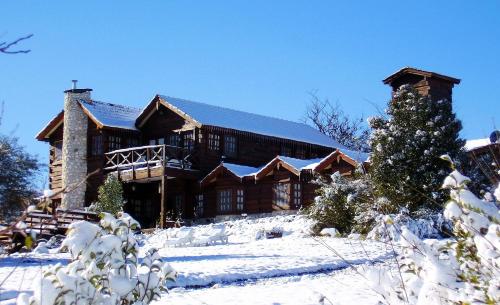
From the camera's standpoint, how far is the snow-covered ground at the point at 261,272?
10891 mm

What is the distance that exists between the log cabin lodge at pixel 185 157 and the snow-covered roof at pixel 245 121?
0.08 meters

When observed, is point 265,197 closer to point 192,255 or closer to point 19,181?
point 19,181

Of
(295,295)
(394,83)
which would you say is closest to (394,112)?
(394,83)

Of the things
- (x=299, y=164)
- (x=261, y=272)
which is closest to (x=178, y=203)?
(x=299, y=164)

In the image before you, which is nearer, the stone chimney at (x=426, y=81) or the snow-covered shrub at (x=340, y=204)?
the snow-covered shrub at (x=340, y=204)

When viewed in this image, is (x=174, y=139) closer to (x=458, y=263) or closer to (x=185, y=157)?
(x=185, y=157)

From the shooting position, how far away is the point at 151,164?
109 ft

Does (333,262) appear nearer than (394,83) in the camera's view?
Yes

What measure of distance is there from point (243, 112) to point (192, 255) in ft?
69.7

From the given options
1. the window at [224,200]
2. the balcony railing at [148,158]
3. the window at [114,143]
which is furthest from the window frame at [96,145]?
the window at [224,200]

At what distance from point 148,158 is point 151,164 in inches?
45.9

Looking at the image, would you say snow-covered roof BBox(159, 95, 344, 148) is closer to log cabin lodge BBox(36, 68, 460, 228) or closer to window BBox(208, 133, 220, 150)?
log cabin lodge BBox(36, 68, 460, 228)

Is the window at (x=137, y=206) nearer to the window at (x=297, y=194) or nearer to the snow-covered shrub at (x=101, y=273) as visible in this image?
the window at (x=297, y=194)

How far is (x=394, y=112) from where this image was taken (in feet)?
78.0
